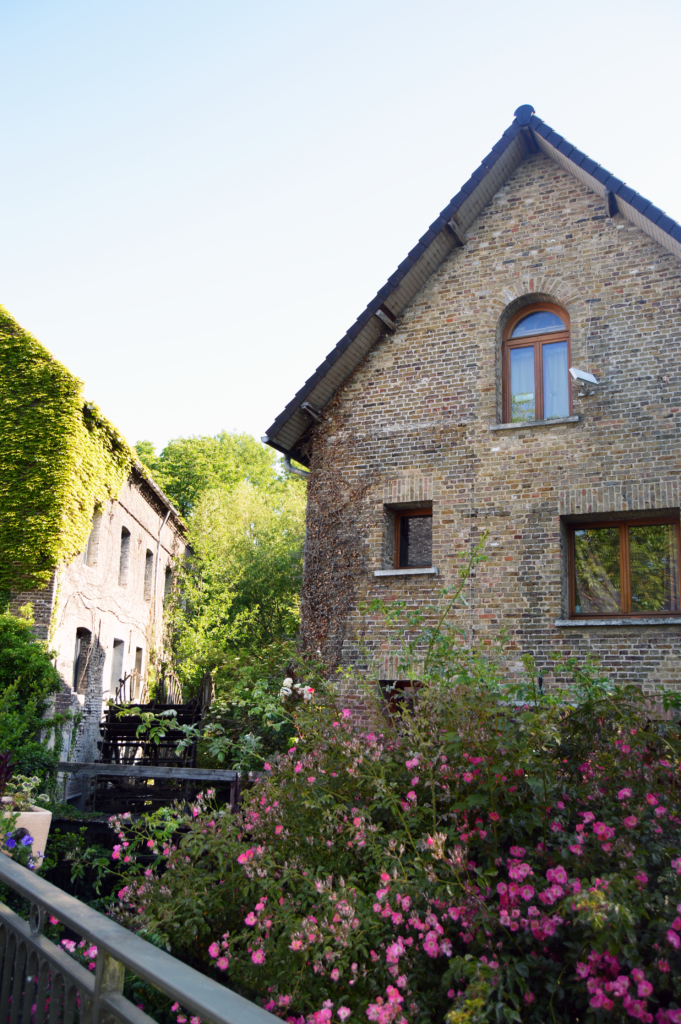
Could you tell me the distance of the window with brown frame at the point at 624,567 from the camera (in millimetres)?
9234

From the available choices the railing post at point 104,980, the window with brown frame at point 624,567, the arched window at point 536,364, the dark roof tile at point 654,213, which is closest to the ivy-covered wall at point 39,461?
the arched window at point 536,364

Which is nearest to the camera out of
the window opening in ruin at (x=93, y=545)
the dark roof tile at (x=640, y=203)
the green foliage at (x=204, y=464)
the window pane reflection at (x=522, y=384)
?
the dark roof tile at (x=640, y=203)

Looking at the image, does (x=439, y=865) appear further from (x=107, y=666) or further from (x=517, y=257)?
(x=107, y=666)

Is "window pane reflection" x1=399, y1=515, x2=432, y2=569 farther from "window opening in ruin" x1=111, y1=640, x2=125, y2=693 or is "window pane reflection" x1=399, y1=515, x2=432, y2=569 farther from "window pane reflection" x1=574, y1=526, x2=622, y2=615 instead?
"window opening in ruin" x1=111, y1=640, x2=125, y2=693

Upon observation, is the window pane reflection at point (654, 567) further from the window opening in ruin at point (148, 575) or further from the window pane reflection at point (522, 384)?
the window opening in ruin at point (148, 575)

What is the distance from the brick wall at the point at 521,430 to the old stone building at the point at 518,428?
0.08 feet

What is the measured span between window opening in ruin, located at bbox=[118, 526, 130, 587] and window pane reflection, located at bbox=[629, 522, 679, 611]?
40.8 feet

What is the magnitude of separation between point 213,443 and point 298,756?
32970mm

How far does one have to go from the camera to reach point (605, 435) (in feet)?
31.7

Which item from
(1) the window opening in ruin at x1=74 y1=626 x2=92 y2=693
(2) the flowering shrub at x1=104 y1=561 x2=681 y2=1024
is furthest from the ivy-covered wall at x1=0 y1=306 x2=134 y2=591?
(2) the flowering shrub at x1=104 y1=561 x2=681 y2=1024

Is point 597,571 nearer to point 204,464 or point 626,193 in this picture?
point 626,193

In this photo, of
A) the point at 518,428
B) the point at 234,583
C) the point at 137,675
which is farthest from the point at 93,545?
the point at 518,428

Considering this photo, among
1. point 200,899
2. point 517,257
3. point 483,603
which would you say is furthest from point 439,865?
point 517,257

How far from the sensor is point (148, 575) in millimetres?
21672
